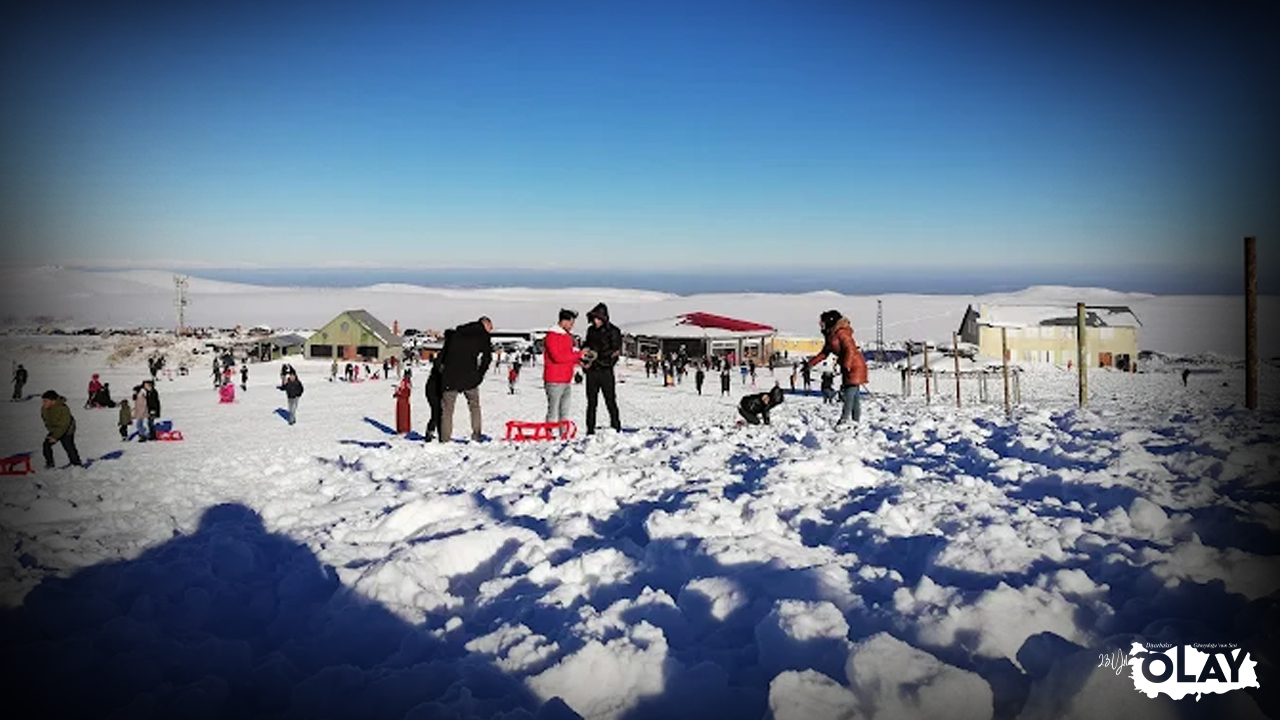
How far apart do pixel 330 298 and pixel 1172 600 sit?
170081 millimetres

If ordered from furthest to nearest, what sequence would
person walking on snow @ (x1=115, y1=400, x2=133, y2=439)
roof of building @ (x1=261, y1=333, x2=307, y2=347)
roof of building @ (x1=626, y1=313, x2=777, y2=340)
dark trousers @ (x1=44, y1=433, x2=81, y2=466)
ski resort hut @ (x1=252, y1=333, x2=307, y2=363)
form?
1. roof of building @ (x1=261, y1=333, x2=307, y2=347)
2. ski resort hut @ (x1=252, y1=333, x2=307, y2=363)
3. roof of building @ (x1=626, y1=313, x2=777, y2=340)
4. person walking on snow @ (x1=115, y1=400, x2=133, y2=439)
5. dark trousers @ (x1=44, y1=433, x2=81, y2=466)

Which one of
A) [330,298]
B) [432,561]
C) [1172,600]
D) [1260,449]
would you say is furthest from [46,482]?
[330,298]

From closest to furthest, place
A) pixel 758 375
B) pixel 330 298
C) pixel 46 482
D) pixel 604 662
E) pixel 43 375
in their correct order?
pixel 604 662
pixel 46 482
pixel 43 375
pixel 758 375
pixel 330 298

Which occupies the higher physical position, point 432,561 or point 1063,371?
point 432,561

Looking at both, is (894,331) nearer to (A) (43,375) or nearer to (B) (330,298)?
(A) (43,375)

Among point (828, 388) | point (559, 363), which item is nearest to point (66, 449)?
point (559, 363)

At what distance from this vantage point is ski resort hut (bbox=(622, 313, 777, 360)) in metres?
55.1

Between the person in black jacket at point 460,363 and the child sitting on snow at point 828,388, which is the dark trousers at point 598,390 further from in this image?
the child sitting on snow at point 828,388

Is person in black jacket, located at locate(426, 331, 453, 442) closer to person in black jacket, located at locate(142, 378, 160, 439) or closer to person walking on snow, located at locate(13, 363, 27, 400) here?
person in black jacket, located at locate(142, 378, 160, 439)

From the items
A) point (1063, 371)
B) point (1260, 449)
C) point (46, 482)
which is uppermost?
point (1260, 449)

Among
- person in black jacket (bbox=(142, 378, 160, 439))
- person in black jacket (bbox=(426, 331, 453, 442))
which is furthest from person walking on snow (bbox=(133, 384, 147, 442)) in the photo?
person in black jacket (bbox=(426, 331, 453, 442))

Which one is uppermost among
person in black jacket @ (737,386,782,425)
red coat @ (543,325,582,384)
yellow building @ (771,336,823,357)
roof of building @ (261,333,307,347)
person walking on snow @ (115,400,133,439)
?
red coat @ (543,325,582,384)

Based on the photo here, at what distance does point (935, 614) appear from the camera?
319 cm

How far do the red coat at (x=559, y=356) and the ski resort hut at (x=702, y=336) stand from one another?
43.6 metres
